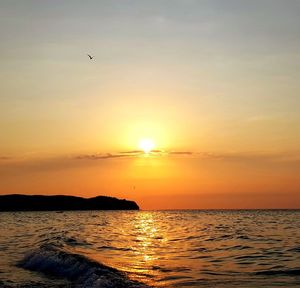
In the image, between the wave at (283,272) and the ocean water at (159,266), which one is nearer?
the ocean water at (159,266)

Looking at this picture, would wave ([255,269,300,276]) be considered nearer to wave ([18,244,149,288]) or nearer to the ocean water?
the ocean water

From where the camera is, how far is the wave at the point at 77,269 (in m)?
20.9

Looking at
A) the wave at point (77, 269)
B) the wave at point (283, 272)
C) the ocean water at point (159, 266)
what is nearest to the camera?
the wave at point (77, 269)

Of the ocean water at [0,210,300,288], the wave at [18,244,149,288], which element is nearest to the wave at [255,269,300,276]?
the ocean water at [0,210,300,288]

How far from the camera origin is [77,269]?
25.5 meters

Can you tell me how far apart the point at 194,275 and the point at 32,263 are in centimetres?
1120

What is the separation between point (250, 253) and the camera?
32.4 m

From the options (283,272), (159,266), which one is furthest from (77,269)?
(283,272)

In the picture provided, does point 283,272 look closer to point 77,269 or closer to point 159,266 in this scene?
point 159,266

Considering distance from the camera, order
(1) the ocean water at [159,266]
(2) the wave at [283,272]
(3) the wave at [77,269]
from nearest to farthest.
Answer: (3) the wave at [77,269], (1) the ocean water at [159,266], (2) the wave at [283,272]

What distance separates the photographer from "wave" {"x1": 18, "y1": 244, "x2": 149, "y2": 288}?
20.9 metres

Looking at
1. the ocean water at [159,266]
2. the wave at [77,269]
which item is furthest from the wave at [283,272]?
the wave at [77,269]

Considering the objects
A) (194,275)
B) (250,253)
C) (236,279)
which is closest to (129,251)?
(250,253)

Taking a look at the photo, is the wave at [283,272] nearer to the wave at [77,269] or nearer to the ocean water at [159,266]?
the ocean water at [159,266]
